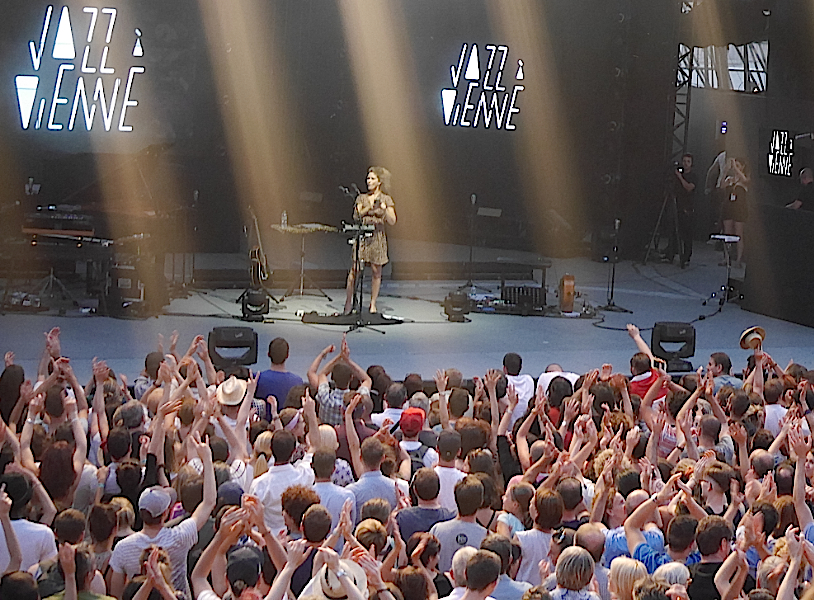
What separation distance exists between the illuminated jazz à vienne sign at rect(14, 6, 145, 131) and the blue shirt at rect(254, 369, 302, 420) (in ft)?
31.9

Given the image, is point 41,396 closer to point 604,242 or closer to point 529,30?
point 604,242

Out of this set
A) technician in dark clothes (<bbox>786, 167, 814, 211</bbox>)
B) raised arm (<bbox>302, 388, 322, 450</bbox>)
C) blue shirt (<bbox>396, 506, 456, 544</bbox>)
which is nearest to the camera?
blue shirt (<bbox>396, 506, 456, 544</bbox>)

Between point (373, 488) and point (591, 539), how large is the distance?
1.30 meters

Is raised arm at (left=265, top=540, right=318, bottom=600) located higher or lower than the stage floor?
higher

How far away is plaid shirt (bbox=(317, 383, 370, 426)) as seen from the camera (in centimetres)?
727

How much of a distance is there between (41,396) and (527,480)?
2.65 metres

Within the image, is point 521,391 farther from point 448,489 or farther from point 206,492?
point 206,492

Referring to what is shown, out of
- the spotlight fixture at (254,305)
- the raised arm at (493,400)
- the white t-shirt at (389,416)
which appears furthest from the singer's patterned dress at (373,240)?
the white t-shirt at (389,416)

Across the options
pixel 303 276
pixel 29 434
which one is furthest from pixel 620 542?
pixel 303 276

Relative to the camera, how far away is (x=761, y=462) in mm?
6145

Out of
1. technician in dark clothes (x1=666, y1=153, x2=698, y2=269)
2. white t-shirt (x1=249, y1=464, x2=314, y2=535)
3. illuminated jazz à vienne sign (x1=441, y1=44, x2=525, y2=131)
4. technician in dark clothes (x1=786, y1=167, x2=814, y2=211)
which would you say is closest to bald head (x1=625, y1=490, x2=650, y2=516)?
white t-shirt (x1=249, y1=464, x2=314, y2=535)

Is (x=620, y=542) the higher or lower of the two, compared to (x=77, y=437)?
lower

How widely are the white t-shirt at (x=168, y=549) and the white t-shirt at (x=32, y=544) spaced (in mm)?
297

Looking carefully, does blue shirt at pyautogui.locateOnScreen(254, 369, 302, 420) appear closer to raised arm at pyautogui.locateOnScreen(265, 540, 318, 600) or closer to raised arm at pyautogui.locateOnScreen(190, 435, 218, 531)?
raised arm at pyautogui.locateOnScreen(190, 435, 218, 531)
